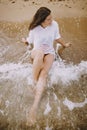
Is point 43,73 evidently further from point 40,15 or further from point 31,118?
point 40,15

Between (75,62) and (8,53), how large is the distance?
3.43 ft

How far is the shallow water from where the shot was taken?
3535 mm

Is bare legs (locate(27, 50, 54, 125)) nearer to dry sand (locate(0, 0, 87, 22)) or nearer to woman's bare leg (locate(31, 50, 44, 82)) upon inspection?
woman's bare leg (locate(31, 50, 44, 82))

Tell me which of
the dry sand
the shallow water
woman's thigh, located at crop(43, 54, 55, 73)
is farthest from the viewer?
the dry sand

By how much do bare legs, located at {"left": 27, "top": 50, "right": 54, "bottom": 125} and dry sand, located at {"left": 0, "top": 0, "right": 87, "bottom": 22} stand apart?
7.42 feet

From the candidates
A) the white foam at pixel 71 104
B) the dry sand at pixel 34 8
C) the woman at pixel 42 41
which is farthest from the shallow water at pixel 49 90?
the dry sand at pixel 34 8

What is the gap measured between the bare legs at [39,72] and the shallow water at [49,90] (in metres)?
0.11

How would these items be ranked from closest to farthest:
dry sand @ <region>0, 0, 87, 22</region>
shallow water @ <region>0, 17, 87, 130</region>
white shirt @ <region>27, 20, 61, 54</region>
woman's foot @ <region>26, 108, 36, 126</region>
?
woman's foot @ <region>26, 108, 36, 126</region>, shallow water @ <region>0, 17, 87, 130</region>, white shirt @ <region>27, 20, 61, 54</region>, dry sand @ <region>0, 0, 87, 22</region>

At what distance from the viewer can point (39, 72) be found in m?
3.87

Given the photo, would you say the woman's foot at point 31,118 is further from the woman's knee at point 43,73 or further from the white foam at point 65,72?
the white foam at point 65,72

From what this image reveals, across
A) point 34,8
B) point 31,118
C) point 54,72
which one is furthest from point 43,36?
point 34,8

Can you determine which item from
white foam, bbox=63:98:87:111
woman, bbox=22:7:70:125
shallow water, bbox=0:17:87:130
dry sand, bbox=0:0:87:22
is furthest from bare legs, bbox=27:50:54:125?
dry sand, bbox=0:0:87:22

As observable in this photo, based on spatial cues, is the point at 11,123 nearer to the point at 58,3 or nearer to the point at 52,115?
the point at 52,115

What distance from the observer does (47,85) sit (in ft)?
13.1
